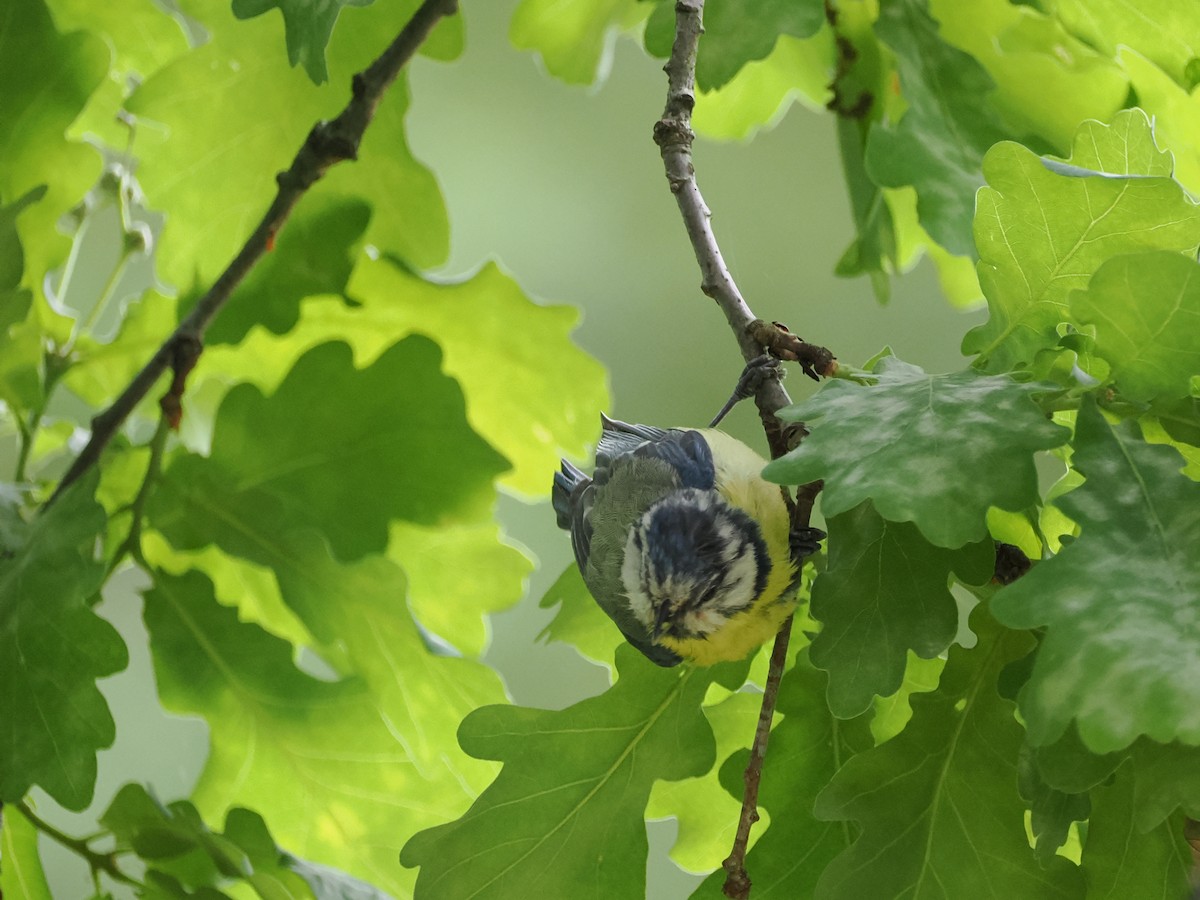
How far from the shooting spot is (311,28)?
57 centimetres

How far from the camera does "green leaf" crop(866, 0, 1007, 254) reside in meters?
0.71

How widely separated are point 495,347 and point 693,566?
1.42 feet

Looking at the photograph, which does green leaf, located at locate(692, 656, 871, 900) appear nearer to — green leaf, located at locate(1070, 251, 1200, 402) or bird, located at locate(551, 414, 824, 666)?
bird, located at locate(551, 414, 824, 666)

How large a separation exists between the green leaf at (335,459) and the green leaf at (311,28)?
280 millimetres

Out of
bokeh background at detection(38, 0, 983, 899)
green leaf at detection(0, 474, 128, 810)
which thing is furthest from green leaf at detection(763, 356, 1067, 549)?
bokeh background at detection(38, 0, 983, 899)

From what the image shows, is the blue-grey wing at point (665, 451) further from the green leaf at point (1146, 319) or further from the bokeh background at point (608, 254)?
the bokeh background at point (608, 254)

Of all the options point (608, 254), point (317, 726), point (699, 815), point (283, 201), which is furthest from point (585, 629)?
point (608, 254)

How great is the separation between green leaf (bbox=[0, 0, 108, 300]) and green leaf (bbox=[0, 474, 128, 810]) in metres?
0.28

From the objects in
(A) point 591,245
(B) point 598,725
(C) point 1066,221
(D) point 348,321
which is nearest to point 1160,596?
(C) point 1066,221

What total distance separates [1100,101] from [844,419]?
461mm

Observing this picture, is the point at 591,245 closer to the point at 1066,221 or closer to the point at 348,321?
the point at 348,321

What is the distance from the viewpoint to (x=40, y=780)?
0.64 metres

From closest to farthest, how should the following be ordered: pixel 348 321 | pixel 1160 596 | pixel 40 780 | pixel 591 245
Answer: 1. pixel 1160 596
2. pixel 40 780
3. pixel 348 321
4. pixel 591 245

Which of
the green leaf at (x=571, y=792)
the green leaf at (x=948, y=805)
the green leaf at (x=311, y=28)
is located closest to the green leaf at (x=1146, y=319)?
the green leaf at (x=948, y=805)
